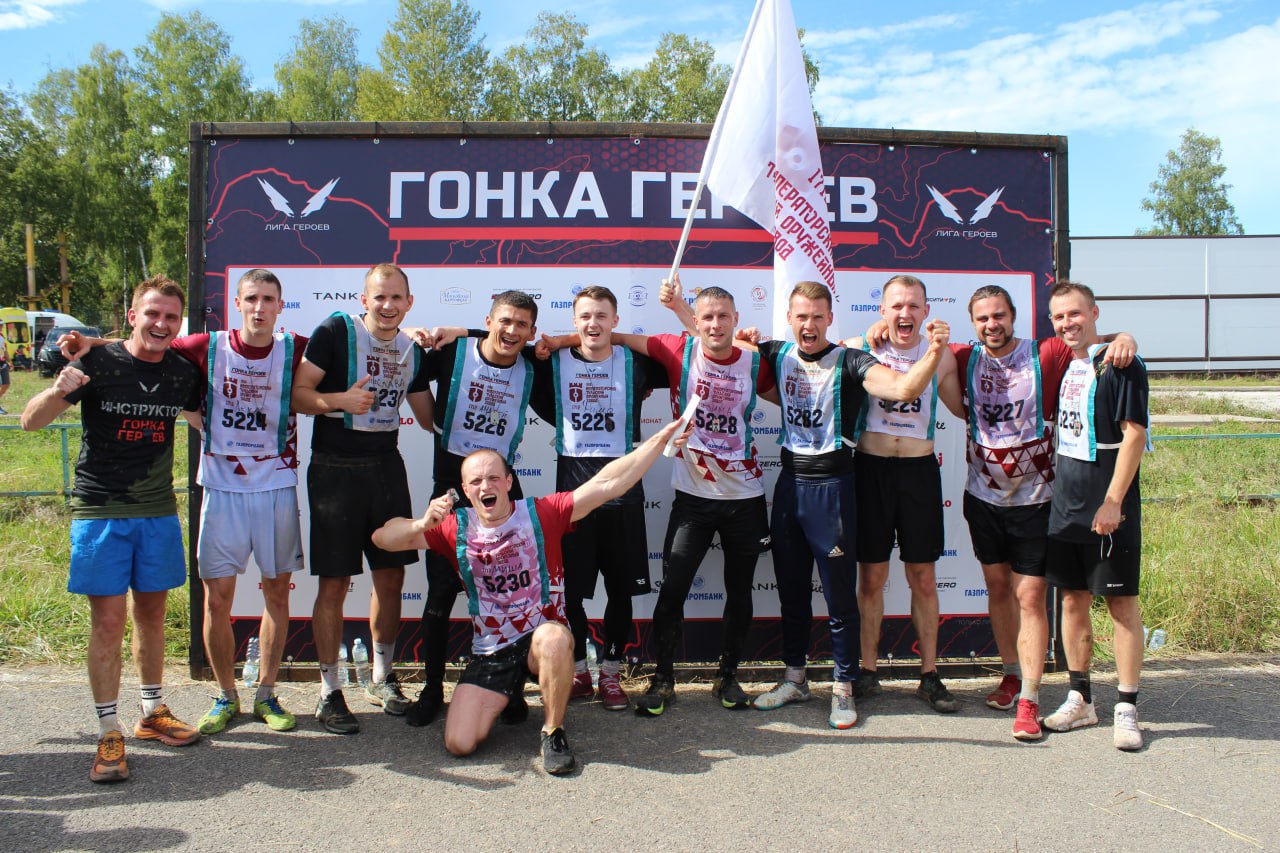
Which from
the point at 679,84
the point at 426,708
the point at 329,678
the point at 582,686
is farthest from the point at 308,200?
the point at 679,84

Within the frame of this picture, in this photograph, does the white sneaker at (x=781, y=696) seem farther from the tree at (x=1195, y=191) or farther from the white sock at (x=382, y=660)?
the tree at (x=1195, y=191)

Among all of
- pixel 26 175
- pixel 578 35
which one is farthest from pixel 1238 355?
pixel 26 175

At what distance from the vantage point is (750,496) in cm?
423

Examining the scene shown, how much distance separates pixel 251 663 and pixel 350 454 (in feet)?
5.13

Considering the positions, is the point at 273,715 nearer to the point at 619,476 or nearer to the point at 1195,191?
the point at 619,476

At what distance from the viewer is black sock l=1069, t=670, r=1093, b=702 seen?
406 cm

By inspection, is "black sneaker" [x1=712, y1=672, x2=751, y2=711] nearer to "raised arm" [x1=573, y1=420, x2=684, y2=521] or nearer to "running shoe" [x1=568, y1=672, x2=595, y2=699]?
"running shoe" [x1=568, y1=672, x2=595, y2=699]

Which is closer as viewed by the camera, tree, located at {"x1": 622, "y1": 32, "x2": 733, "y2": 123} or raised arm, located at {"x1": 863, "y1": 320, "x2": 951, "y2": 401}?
raised arm, located at {"x1": 863, "y1": 320, "x2": 951, "y2": 401}

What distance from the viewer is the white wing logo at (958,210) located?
4953 mm

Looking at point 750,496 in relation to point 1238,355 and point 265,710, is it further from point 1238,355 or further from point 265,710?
point 1238,355

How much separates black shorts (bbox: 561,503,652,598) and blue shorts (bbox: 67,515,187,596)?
69.4 inches

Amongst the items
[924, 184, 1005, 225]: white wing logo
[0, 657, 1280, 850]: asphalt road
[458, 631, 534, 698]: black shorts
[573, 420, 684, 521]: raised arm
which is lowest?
[0, 657, 1280, 850]: asphalt road

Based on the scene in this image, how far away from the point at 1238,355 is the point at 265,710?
31.0 m

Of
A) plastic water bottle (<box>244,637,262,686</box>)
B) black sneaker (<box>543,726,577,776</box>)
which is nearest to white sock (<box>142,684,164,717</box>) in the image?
plastic water bottle (<box>244,637,262,686</box>)
